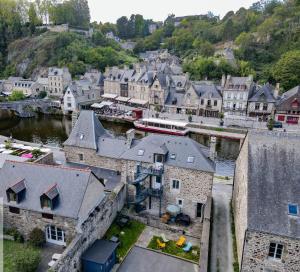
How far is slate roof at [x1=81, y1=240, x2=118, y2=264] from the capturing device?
17.0 metres

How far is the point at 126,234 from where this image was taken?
20.8 metres

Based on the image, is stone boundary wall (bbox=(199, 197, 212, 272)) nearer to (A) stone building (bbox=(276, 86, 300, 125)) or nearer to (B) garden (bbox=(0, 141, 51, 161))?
(B) garden (bbox=(0, 141, 51, 161))

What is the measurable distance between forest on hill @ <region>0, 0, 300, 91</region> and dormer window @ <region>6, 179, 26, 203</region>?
6758cm

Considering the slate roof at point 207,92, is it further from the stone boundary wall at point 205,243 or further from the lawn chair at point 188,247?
the lawn chair at point 188,247

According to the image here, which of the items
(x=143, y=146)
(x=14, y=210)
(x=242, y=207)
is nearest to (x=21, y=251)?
(x=14, y=210)

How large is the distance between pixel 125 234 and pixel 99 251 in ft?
11.0

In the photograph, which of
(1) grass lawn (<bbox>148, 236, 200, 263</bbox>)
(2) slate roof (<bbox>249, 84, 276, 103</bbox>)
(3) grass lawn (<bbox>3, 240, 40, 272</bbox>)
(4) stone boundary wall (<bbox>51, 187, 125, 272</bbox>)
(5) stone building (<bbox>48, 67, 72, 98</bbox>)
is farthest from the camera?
(5) stone building (<bbox>48, 67, 72, 98</bbox>)

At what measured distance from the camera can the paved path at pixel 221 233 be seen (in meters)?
17.4

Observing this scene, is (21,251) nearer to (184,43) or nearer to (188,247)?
(188,247)

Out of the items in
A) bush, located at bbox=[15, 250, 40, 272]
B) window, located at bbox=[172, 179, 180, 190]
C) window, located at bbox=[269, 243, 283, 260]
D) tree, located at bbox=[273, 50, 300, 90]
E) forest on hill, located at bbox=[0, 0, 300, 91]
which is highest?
forest on hill, located at bbox=[0, 0, 300, 91]

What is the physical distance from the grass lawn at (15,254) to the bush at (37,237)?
0.34 meters

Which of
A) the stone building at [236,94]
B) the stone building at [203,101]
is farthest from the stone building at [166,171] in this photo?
the stone building at [236,94]

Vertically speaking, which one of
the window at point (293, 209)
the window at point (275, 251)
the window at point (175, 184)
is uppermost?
the window at point (293, 209)

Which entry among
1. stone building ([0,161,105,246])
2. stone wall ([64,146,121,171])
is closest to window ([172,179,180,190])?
stone wall ([64,146,121,171])
